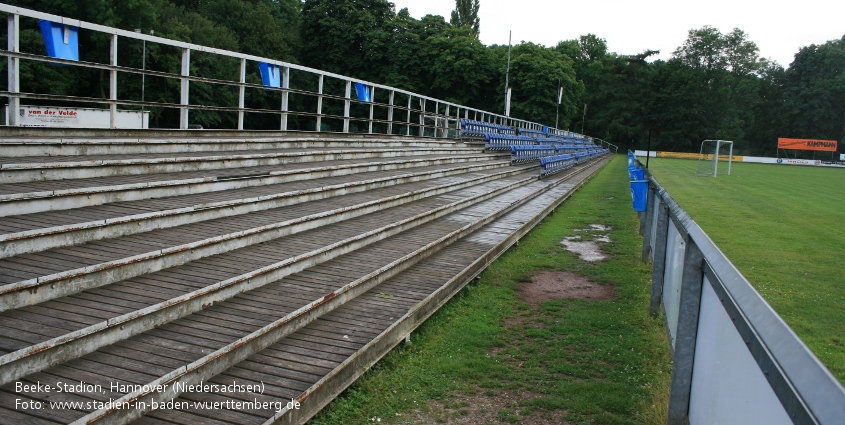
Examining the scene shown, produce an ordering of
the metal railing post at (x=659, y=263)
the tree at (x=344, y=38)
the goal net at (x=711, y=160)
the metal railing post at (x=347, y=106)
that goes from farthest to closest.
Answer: the tree at (x=344, y=38)
the goal net at (x=711, y=160)
the metal railing post at (x=347, y=106)
the metal railing post at (x=659, y=263)

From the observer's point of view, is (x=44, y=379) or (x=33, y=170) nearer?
(x=44, y=379)

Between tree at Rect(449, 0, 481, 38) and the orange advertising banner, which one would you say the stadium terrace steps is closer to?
the orange advertising banner

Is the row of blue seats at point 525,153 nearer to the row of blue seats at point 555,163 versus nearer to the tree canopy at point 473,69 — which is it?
the row of blue seats at point 555,163

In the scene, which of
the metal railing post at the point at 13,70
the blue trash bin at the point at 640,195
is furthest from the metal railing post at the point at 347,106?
the metal railing post at the point at 13,70

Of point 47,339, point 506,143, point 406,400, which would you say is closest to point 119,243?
point 47,339

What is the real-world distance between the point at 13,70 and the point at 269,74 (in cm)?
487

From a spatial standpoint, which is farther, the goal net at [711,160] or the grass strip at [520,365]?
the goal net at [711,160]

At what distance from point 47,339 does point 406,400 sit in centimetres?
241

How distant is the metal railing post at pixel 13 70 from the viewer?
6.68m

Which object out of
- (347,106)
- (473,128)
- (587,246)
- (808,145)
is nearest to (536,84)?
(808,145)

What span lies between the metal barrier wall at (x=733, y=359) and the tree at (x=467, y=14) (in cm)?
8982

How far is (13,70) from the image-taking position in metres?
6.86

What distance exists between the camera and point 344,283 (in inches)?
245

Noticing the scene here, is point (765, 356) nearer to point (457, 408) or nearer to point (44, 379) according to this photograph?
point (457, 408)
